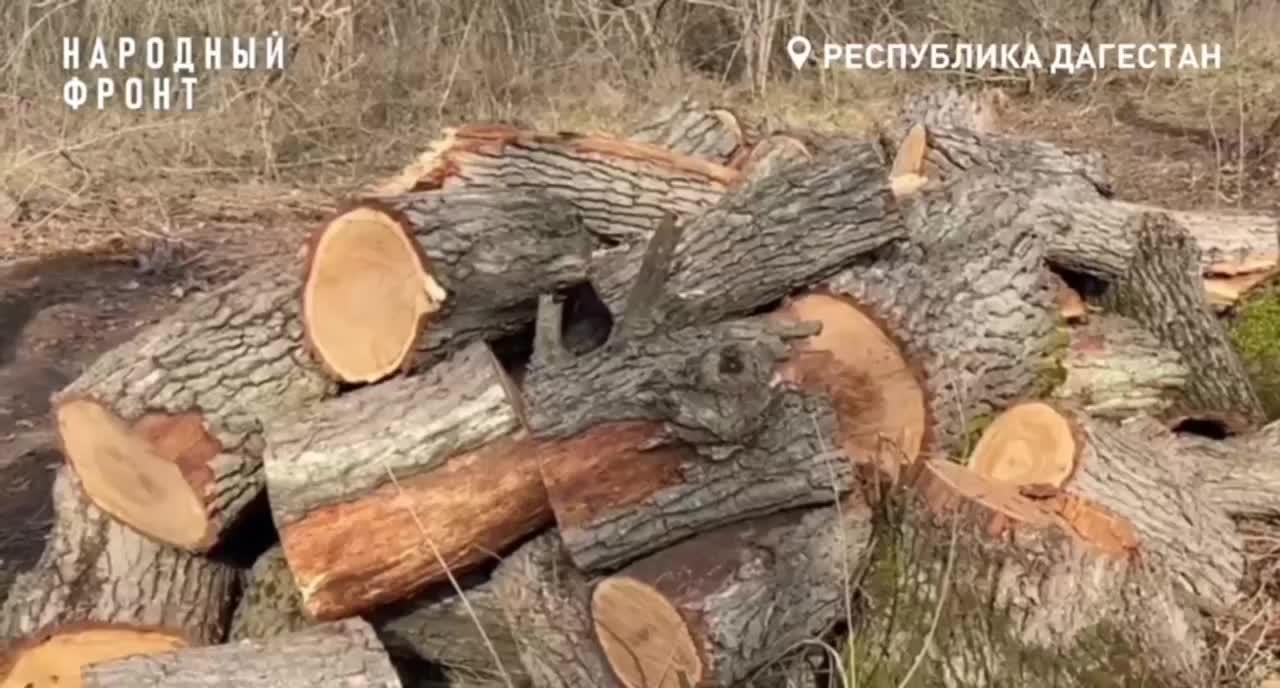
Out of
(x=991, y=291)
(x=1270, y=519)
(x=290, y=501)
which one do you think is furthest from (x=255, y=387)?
(x=1270, y=519)

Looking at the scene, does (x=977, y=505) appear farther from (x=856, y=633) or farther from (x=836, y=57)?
(x=836, y=57)

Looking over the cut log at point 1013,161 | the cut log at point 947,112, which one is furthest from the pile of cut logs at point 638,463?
the cut log at point 947,112

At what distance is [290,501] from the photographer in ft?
9.86

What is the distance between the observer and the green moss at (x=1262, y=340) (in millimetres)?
4086

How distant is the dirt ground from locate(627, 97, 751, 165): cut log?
5.85 ft

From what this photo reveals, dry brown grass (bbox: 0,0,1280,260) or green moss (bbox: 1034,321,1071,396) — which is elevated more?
dry brown grass (bbox: 0,0,1280,260)

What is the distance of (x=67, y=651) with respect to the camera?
124 inches

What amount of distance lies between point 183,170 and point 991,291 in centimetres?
465

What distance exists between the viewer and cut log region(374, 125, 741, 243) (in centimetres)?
392

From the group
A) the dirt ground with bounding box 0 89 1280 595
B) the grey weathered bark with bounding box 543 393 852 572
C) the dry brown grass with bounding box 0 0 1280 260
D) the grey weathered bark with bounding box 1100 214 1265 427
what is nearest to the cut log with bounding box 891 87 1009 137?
the grey weathered bark with bounding box 1100 214 1265 427

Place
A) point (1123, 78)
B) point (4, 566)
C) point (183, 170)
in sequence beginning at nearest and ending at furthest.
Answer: point (4, 566), point (183, 170), point (1123, 78)

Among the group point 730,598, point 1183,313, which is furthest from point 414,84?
point 730,598

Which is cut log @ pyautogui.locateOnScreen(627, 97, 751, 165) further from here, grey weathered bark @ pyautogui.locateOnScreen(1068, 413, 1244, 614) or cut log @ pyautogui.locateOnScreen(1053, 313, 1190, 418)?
grey weathered bark @ pyautogui.locateOnScreen(1068, 413, 1244, 614)

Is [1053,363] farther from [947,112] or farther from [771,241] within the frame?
[947,112]
